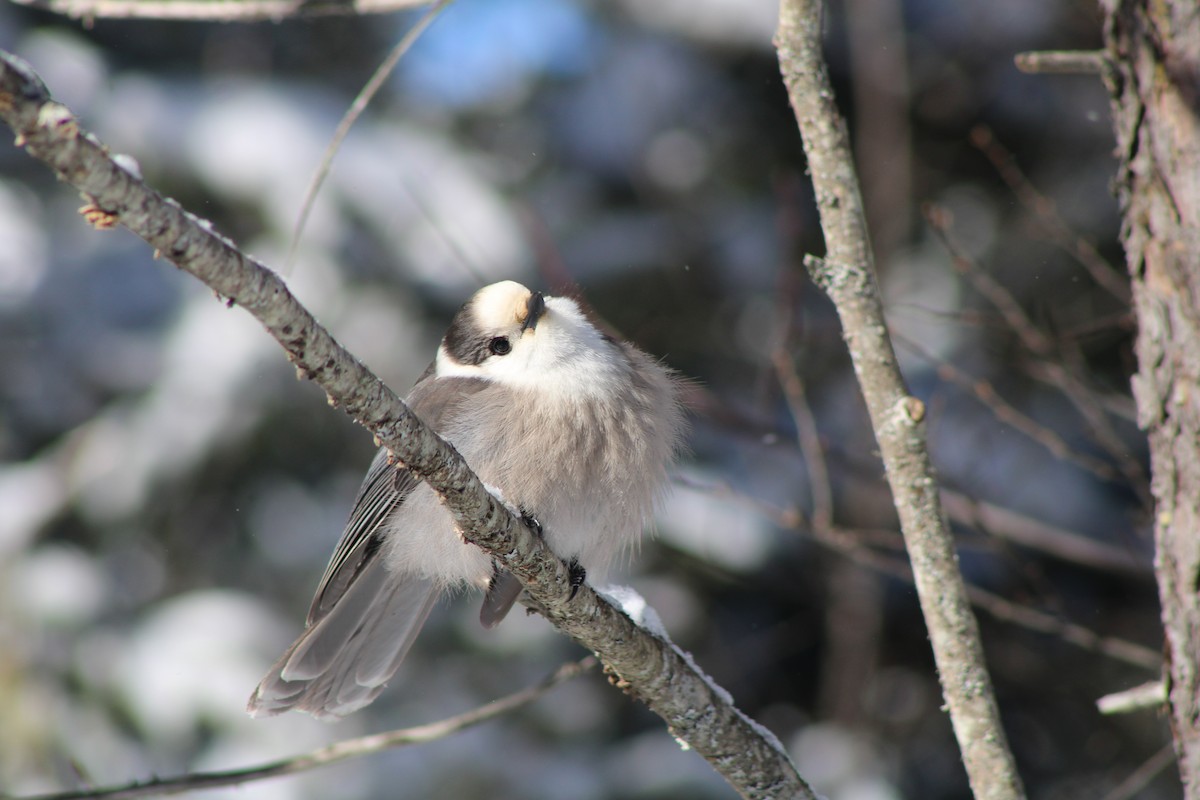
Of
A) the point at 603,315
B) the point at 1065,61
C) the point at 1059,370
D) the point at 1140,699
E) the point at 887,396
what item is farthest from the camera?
the point at 603,315

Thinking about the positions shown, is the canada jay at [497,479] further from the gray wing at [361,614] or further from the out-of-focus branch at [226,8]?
the out-of-focus branch at [226,8]

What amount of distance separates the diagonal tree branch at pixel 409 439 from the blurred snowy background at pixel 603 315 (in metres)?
2.47

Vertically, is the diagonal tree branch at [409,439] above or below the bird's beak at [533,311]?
below

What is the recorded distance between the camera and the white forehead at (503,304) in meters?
2.86

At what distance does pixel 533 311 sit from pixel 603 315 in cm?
253

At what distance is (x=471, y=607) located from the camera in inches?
203

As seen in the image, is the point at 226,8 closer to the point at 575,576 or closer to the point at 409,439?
the point at 409,439

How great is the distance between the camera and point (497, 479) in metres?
2.60

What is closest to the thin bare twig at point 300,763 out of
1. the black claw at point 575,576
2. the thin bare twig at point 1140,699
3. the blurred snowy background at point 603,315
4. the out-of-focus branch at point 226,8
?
the black claw at point 575,576

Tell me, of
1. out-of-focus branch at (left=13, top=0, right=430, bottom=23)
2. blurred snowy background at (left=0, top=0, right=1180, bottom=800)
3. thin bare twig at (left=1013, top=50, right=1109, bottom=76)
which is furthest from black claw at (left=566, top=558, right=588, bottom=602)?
blurred snowy background at (left=0, top=0, right=1180, bottom=800)

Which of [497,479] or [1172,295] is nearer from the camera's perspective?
[1172,295]

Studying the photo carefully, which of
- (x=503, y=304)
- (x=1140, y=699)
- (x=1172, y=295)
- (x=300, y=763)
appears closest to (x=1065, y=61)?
(x=1172, y=295)

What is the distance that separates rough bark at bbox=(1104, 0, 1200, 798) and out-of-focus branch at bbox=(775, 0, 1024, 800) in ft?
1.21

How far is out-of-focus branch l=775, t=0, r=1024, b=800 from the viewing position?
1958 millimetres
